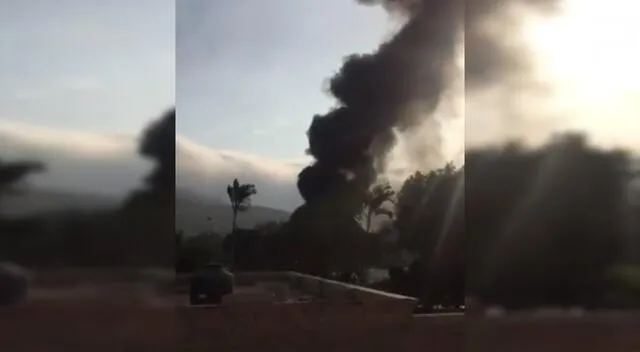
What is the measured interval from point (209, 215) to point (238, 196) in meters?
0.16

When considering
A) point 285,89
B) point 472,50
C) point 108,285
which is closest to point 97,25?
point 285,89

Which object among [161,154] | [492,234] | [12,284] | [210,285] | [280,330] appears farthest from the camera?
[492,234]

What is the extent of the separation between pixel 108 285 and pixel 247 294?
0.63m

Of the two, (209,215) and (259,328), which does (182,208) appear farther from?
(259,328)

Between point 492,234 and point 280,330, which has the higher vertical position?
point 492,234

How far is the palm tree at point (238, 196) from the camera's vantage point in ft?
13.1

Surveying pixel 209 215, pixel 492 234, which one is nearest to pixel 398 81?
pixel 492 234

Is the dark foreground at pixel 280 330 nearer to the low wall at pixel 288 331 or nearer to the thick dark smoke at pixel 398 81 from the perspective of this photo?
the low wall at pixel 288 331

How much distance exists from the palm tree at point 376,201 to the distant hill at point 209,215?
42 cm

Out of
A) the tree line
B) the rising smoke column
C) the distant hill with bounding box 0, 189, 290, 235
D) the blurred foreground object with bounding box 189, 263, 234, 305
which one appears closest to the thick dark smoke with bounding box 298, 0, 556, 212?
the rising smoke column

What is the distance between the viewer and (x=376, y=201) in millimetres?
4254

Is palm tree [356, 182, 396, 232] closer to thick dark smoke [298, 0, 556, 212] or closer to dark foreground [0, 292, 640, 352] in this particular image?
thick dark smoke [298, 0, 556, 212]

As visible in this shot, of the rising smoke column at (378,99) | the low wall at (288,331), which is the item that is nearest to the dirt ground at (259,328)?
the low wall at (288,331)

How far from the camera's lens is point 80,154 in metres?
3.79
